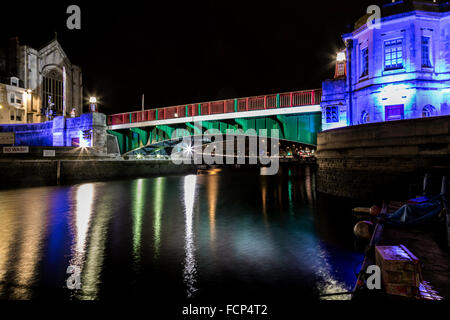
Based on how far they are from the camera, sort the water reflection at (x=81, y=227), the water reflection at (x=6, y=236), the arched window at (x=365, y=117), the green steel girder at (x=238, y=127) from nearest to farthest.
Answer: the water reflection at (x=6, y=236) → the water reflection at (x=81, y=227) → the arched window at (x=365, y=117) → the green steel girder at (x=238, y=127)

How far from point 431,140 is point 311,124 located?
13.4 meters

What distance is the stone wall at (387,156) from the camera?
11.8 meters

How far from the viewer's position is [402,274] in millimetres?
3994

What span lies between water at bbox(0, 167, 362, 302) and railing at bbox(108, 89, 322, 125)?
13.1m

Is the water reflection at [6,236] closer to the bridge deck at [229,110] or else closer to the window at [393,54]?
the bridge deck at [229,110]

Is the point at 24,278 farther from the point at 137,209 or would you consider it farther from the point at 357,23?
the point at 357,23

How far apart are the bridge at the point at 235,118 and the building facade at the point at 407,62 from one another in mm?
4835

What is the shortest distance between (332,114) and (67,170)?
88.9ft

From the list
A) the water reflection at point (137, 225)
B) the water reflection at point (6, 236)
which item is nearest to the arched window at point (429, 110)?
the water reflection at point (137, 225)

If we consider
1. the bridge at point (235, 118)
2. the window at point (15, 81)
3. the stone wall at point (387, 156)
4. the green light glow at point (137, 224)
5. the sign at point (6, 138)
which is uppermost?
the window at point (15, 81)

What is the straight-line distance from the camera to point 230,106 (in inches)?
1114

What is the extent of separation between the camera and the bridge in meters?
24.7

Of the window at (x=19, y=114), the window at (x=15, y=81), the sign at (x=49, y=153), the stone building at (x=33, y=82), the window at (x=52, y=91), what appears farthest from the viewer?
the window at (x=52, y=91)
